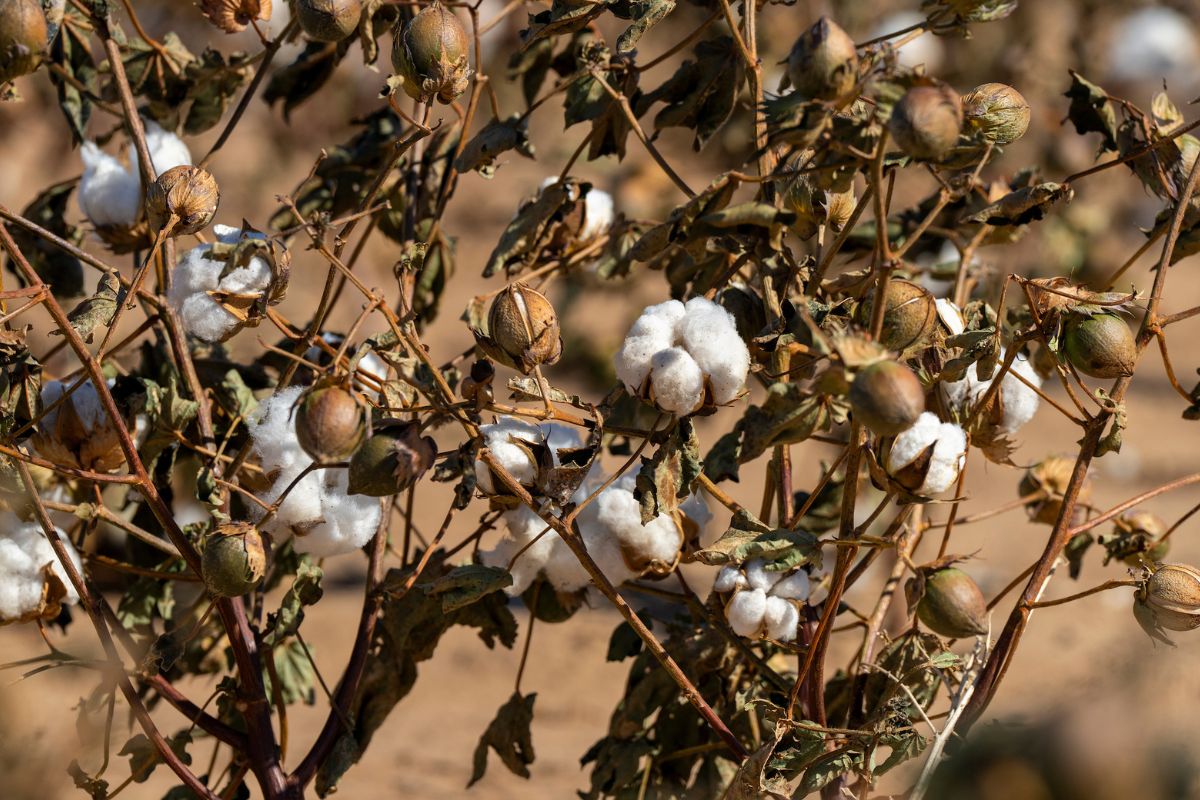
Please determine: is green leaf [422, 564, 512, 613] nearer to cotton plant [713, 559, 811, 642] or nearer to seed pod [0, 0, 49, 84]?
cotton plant [713, 559, 811, 642]

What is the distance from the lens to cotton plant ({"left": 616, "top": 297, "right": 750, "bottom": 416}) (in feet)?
3.48

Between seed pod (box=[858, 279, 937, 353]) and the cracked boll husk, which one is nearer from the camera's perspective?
seed pod (box=[858, 279, 937, 353])

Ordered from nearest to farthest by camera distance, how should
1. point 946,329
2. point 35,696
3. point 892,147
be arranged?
point 946,329 → point 892,147 → point 35,696

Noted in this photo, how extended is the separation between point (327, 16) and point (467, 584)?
0.53 meters

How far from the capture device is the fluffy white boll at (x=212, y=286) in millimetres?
1172

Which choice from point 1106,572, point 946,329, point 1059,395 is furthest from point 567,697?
point 1059,395

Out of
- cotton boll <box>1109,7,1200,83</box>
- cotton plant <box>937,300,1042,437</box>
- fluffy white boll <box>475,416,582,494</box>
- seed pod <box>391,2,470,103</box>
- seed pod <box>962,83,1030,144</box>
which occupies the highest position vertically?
cotton boll <box>1109,7,1200,83</box>

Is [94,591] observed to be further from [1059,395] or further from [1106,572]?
[1059,395]

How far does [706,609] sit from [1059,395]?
3.76 m

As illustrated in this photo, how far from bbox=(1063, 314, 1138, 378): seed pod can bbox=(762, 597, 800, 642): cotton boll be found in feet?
1.05

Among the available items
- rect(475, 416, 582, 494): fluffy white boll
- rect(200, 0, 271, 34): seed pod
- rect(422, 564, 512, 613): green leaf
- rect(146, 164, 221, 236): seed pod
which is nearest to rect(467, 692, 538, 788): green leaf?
rect(422, 564, 512, 613): green leaf

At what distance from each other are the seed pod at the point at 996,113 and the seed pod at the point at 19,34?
0.82m

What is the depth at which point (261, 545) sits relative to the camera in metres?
1.10

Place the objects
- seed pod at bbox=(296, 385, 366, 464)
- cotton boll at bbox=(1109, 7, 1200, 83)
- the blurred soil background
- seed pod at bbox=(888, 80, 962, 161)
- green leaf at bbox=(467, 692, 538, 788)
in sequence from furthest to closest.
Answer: cotton boll at bbox=(1109, 7, 1200, 83) → green leaf at bbox=(467, 692, 538, 788) → the blurred soil background → seed pod at bbox=(296, 385, 366, 464) → seed pod at bbox=(888, 80, 962, 161)
